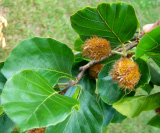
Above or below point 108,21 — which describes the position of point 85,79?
below

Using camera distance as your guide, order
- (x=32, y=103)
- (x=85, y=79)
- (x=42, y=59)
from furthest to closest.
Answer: (x=85, y=79) → (x=42, y=59) → (x=32, y=103)

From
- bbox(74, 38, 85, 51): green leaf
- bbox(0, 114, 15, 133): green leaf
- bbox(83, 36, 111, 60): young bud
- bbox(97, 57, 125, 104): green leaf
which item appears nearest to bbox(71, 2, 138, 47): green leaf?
bbox(83, 36, 111, 60): young bud

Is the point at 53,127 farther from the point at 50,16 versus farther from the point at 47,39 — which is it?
the point at 50,16

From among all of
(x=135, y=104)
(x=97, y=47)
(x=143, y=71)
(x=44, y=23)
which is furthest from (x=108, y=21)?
(x=44, y=23)

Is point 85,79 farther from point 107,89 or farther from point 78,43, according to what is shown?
point 78,43

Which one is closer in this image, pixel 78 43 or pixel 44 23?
pixel 78 43

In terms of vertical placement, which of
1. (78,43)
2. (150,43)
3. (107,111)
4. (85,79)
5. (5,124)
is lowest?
(107,111)
